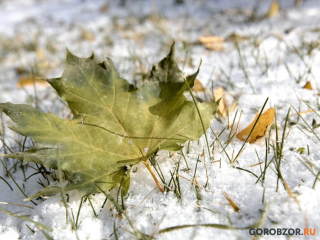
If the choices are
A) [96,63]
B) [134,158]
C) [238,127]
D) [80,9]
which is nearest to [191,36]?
[238,127]

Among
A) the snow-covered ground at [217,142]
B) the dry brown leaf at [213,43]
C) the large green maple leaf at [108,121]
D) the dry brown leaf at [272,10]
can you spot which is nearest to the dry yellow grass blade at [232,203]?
the snow-covered ground at [217,142]

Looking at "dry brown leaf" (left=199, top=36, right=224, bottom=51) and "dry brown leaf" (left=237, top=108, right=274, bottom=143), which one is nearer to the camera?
"dry brown leaf" (left=237, top=108, right=274, bottom=143)

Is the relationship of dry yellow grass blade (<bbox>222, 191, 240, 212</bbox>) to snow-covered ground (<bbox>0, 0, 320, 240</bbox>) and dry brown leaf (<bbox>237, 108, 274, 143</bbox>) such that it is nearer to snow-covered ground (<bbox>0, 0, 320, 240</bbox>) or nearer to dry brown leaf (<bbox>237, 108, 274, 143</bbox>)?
snow-covered ground (<bbox>0, 0, 320, 240</bbox>)

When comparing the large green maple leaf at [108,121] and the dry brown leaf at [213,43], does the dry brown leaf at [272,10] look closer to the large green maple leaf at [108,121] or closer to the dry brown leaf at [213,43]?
the dry brown leaf at [213,43]

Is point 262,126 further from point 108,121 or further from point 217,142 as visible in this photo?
point 108,121

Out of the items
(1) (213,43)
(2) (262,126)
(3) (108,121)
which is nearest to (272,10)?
(1) (213,43)

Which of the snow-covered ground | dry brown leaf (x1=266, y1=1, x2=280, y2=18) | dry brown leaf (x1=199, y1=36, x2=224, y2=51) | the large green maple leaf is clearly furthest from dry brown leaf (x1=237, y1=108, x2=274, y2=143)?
dry brown leaf (x1=266, y1=1, x2=280, y2=18)
